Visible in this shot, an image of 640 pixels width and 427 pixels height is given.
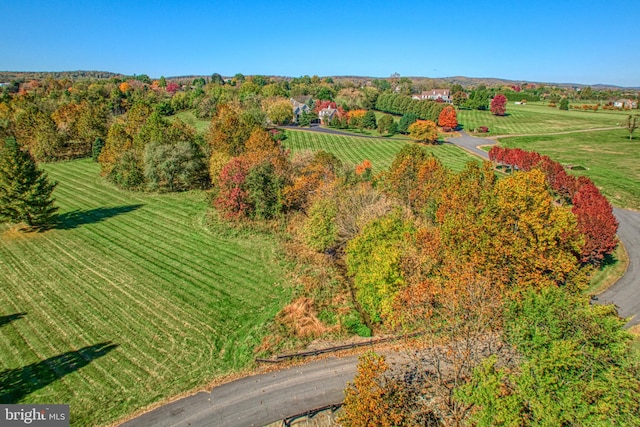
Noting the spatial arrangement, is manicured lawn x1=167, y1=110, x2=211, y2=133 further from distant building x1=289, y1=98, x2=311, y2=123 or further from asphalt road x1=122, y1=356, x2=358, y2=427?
asphalt road x1=122, y1=356, x2=358, y2=427

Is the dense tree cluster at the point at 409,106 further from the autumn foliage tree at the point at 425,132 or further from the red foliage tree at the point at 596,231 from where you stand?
the red foliage tree at the point at 596,231

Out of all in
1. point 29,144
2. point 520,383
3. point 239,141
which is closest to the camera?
point 520,383

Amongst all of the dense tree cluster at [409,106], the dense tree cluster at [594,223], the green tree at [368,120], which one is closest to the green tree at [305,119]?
the green tree at [368,120]

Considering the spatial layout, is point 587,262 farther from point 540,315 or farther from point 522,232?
point 540,315

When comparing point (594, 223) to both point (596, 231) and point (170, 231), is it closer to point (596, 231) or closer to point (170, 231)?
point (596, 231)

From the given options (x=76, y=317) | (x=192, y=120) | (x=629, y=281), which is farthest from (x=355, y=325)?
(x=192, y=120)

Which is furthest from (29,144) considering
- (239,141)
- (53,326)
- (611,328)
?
(611,328)
